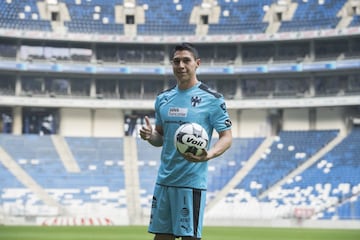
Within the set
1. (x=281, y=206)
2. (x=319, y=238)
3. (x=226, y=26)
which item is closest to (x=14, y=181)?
(x=281, y=206)

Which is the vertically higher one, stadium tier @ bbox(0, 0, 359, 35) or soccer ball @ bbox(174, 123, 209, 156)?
stadium tier @ bbox(0, 0, 359, 35)

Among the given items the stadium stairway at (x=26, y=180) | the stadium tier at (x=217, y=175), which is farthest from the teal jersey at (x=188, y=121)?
the stadium stairway at (x=26, y=180)

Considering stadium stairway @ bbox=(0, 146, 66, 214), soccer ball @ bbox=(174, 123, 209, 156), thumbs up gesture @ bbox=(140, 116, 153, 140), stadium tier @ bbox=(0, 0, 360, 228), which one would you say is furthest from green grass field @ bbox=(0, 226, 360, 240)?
soccer ball @ bbox=(174, 123, 209, 156)

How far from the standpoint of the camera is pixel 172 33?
2162 inches

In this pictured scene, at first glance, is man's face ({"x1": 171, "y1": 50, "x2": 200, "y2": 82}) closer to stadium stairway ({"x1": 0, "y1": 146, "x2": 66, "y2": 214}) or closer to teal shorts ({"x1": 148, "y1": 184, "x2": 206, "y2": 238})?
teal shorts ({"x1": 148, "y1": 184, "x2": 206, "y2": 238})

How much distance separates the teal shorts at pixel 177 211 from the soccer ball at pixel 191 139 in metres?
0.47

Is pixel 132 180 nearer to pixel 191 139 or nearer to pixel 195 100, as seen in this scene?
pixel 195 100

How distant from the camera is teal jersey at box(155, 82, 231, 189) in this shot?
6684 millimetres

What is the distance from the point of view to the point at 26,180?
153 feet

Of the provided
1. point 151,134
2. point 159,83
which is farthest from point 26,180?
point 151,134

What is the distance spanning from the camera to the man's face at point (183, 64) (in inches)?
264

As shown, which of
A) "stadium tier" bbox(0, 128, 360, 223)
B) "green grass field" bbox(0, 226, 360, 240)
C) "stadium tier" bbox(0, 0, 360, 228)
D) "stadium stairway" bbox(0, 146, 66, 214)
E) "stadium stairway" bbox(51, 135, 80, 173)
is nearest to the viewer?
"green grass field" bbox(0, 226, 360, 240)

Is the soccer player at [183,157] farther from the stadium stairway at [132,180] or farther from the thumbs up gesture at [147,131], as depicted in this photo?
the stadium stairway at [132,180]

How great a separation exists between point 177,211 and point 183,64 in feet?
4.20
